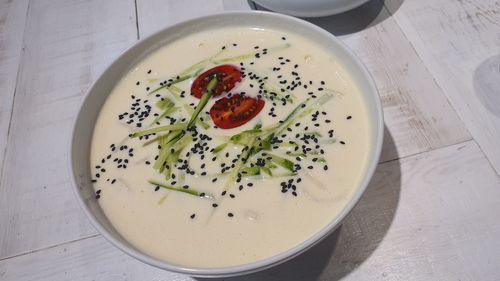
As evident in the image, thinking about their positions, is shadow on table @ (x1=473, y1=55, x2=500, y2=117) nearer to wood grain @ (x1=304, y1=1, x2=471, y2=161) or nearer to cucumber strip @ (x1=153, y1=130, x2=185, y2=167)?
wood grain @ (x1=304, y1=1, x2=471, y2=161)

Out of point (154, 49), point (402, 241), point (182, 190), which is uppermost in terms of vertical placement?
point (154, 49)

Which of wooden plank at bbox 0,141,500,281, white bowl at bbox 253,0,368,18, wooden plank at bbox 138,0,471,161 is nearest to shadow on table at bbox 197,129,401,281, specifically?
wooden plank at bbox 0,141,500,281

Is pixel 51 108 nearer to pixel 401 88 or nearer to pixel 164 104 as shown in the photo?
pixel 164 104

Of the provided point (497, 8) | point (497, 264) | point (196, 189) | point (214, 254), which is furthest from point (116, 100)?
point (497, 8)

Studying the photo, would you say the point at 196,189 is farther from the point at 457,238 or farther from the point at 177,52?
the point at 457,238

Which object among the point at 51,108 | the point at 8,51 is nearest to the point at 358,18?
the point at 51,108
